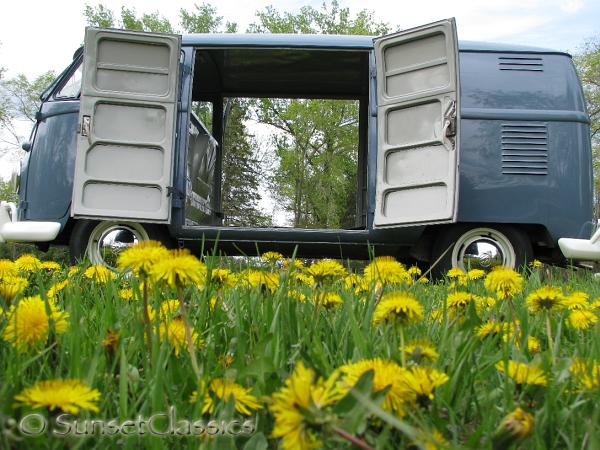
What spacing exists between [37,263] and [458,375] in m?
1.48

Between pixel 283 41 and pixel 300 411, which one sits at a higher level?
pixel 283 41

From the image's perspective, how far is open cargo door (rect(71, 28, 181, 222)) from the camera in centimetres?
404

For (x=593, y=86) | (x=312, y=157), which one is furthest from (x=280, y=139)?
(x=593, y=86)

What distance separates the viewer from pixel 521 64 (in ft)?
14.5

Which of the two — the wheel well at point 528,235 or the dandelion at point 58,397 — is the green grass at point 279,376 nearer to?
the dandelion at point 58,397

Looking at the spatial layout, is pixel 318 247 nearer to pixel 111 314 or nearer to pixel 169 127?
pixel 169 127

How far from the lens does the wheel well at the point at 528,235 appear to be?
14.1ft

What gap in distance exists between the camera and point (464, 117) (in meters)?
4.32

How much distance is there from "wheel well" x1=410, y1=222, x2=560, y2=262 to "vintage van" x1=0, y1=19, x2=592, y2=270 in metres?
0.02

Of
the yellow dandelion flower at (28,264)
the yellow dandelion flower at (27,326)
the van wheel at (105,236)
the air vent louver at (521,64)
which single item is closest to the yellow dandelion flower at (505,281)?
the yellow dandelion flower at (27,326)

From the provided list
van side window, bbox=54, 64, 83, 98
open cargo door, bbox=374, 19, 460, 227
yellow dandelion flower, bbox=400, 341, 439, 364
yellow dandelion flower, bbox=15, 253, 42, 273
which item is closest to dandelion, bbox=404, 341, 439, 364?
yellow dandelion flower, bbox=400, 341, 439, 364

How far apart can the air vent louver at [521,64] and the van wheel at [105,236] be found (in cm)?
312

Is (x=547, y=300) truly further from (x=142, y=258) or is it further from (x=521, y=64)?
(x=521, y=64)

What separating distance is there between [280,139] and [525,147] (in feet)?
49.7
